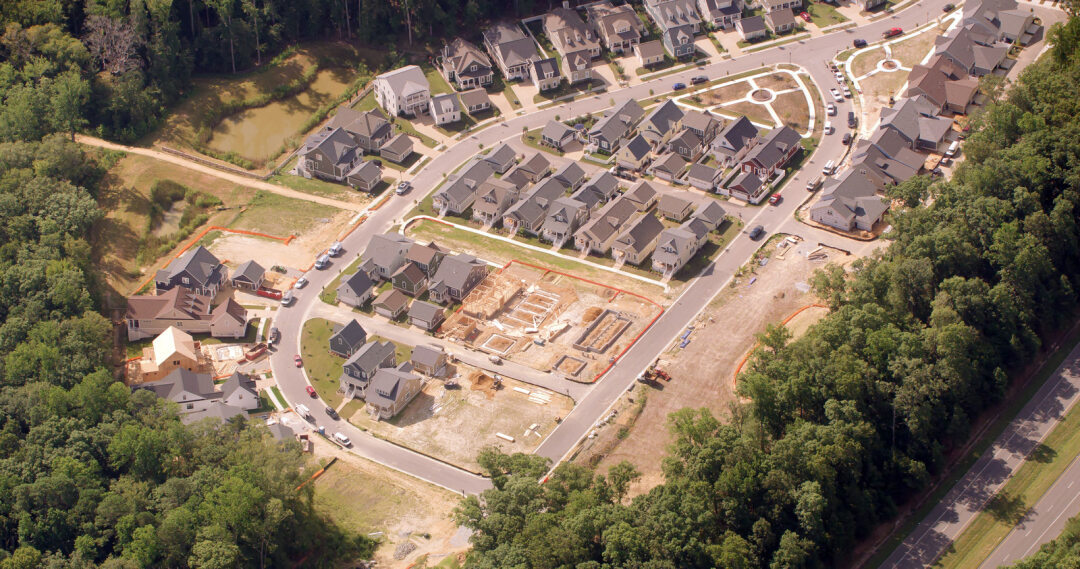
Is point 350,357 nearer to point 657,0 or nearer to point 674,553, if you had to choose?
point 674,553

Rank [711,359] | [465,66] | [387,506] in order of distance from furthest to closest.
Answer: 1. [465,66]
2. [711,359]
3. [387,506]

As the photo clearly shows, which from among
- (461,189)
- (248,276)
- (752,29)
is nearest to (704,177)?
(461,189)

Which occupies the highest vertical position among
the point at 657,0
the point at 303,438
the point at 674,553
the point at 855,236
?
the point at 657,0

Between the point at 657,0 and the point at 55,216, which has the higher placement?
the point at 657,0

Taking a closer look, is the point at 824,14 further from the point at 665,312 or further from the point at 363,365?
the point at 363,365

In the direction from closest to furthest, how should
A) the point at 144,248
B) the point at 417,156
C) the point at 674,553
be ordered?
the point at 674,553, the point at 144,248, the point at 417,156

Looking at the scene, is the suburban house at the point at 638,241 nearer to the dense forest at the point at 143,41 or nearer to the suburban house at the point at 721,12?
the suburban house at the point at 721,12

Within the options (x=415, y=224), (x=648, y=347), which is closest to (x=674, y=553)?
(x=648, y=347)
